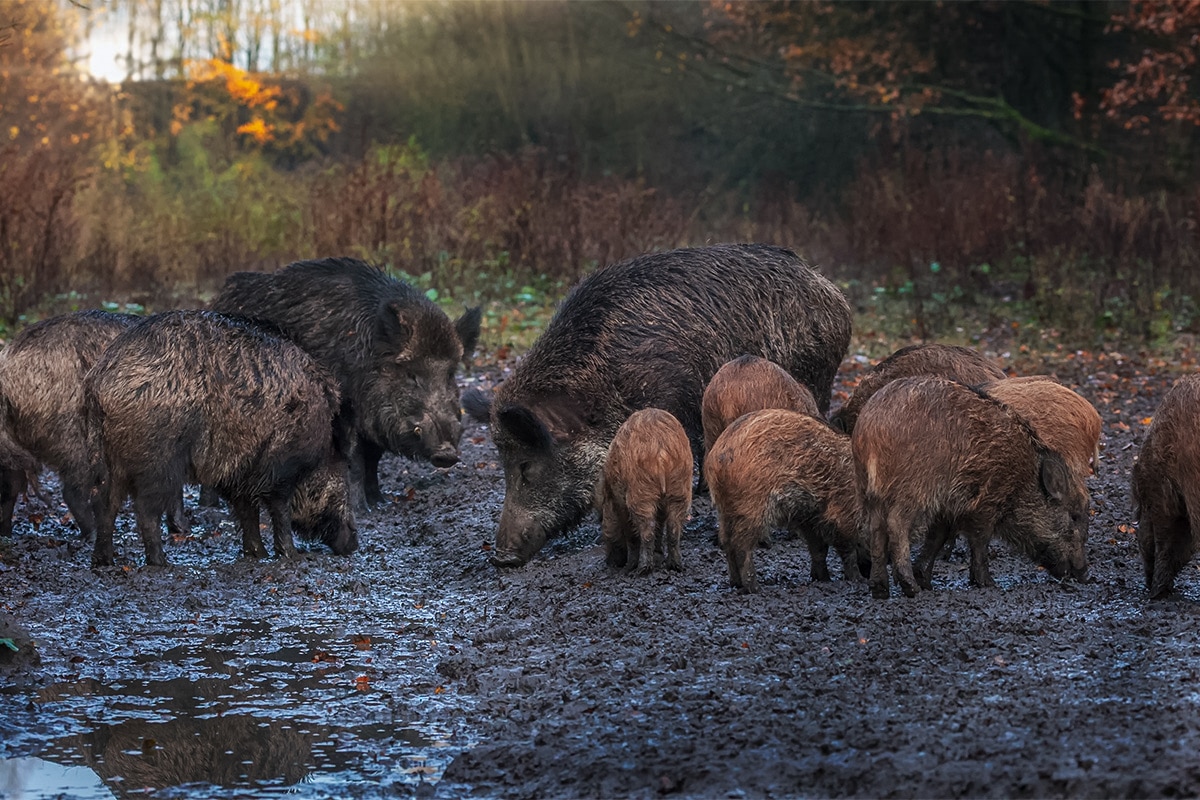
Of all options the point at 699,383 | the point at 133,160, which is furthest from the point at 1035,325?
the point at 133,160

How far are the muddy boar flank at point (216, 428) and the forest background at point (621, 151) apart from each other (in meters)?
6.89

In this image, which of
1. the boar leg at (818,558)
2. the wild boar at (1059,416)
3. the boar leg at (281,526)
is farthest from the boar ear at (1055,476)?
the boar leg at (281,526)

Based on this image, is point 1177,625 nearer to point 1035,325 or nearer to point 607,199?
point 1035,325

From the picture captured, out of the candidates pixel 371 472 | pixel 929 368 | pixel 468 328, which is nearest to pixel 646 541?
pixel 929 368

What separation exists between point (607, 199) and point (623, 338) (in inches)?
438

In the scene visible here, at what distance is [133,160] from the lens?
24391 mm

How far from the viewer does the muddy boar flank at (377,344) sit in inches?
342

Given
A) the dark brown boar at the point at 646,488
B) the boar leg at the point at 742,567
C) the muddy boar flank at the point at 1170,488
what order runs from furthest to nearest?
the dark brown boar at the point at 646,488, the boar leg at the point at 742,567, the muddy boar flank at the point at 1170,488

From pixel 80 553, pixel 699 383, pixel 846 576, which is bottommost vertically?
pixel 80 553

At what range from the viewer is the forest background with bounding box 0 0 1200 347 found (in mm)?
16766

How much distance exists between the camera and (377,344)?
8695 millimetres

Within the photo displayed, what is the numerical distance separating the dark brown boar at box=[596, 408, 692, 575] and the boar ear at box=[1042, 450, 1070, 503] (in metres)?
1.62

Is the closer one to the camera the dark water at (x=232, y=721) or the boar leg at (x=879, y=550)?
the dark water at (x=232, y=721)

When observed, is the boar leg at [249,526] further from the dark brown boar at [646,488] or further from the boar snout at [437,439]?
the dark brown boar at [646,488]
